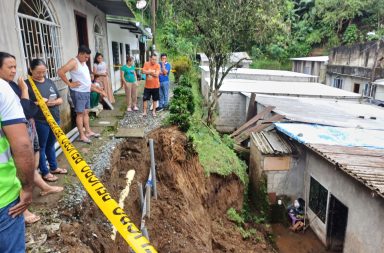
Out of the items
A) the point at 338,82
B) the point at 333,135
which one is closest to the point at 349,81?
the point at 338,82

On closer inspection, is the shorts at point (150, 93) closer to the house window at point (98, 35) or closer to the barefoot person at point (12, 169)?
the house window at point (98, 35)

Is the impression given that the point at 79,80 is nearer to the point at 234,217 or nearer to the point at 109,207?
the point at 109,207

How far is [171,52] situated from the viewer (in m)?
28.7

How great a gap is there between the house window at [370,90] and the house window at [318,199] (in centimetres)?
1347

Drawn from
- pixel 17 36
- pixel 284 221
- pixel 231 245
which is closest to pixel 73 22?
pixel 17 36

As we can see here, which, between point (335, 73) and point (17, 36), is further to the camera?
point (335, 73)

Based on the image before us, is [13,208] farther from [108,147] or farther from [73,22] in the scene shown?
[73,22]

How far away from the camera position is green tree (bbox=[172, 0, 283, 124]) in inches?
334

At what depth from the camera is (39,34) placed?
5.71 metres

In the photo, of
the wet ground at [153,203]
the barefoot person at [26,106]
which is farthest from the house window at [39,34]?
A: the barefoot person at [26,106]

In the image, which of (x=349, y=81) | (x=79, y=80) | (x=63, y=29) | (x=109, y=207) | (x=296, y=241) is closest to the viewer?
(x=109, y=207)

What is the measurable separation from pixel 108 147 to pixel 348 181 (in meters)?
5.70

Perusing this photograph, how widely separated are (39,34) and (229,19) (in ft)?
17.8

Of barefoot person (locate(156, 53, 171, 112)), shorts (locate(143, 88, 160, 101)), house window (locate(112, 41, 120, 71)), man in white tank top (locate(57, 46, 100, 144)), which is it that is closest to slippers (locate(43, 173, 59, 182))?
man in white tank top (locate(57, 46, 100, 144))
